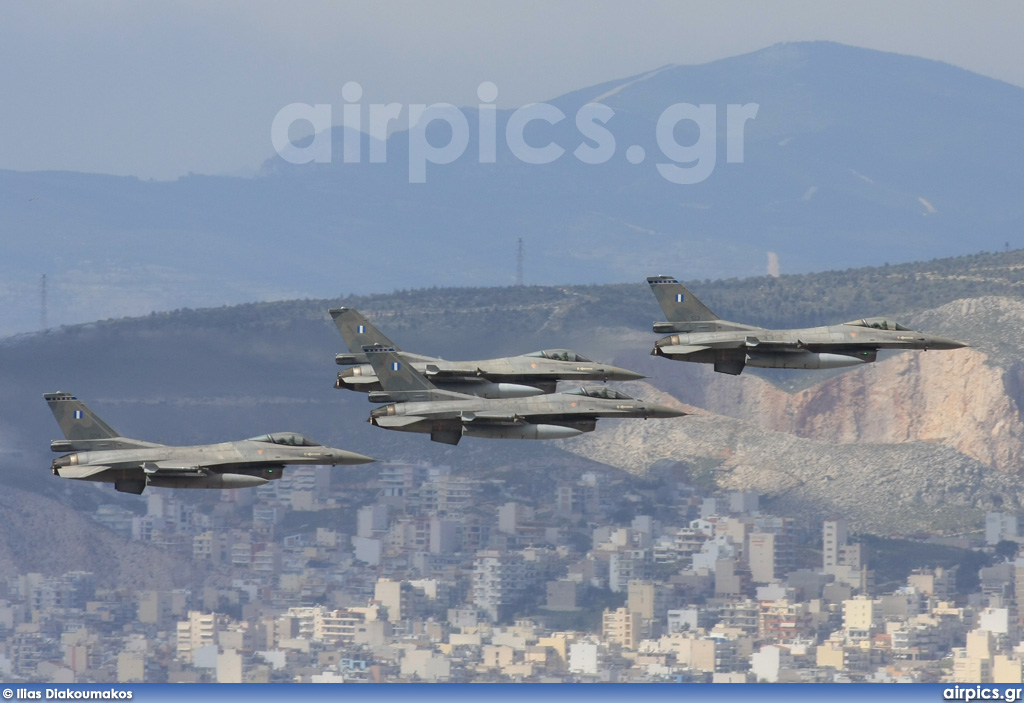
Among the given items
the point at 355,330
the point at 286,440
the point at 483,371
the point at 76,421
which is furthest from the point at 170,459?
the point at 483,371

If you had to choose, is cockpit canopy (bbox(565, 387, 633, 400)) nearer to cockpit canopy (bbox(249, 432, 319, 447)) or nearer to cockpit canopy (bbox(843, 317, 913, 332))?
cockpit canopy (bbox(843, 317, 913, 332))

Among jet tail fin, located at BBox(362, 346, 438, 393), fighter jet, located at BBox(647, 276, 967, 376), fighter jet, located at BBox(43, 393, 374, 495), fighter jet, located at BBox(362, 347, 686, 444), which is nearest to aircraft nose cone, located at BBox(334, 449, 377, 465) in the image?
fighter jet, located at BBox(43, 393, 374, 495)

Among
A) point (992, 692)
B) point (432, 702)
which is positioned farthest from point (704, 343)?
point (992, 692)

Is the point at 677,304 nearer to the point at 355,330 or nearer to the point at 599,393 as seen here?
the point at 599,393

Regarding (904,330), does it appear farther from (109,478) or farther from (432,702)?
(432,702)

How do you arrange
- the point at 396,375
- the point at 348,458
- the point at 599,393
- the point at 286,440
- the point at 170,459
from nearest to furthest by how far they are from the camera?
the point at 170,459
the point at 348,458
the point at 396,375
the point at 286,440
the point at 599,393

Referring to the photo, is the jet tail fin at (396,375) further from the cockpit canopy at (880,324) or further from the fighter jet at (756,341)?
the cockpit canopy at (880,324)
